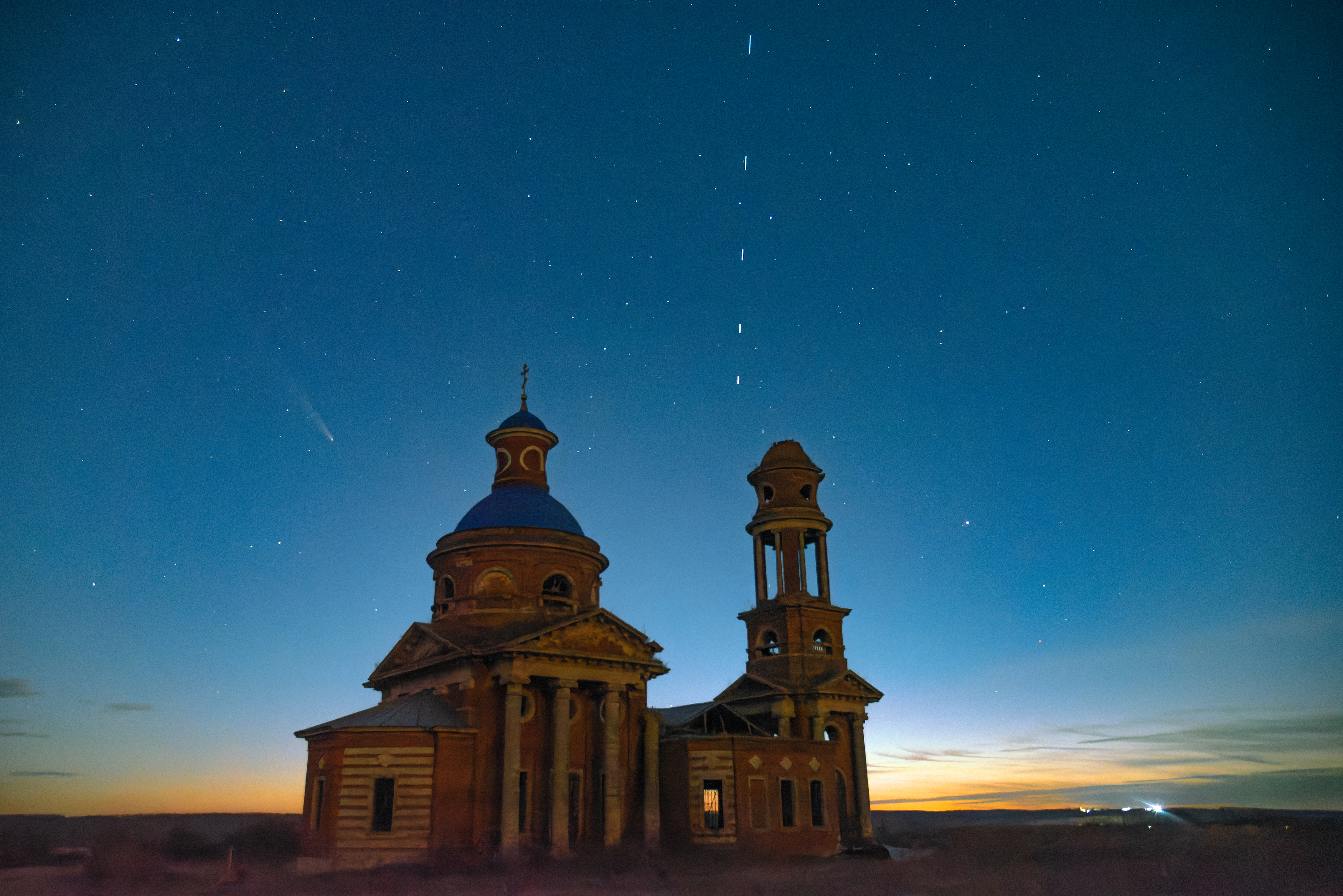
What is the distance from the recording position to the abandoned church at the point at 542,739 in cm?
3031

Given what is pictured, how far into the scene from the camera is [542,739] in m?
33.5

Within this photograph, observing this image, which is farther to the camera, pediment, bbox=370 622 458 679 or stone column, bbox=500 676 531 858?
pediment, bbox=370 622 458 679

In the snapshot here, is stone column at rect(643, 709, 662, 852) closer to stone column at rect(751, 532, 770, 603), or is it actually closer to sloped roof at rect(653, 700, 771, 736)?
sloped roof at rect(653, 700, 771, 736)

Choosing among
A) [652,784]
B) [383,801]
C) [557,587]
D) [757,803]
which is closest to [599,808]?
[652,784]

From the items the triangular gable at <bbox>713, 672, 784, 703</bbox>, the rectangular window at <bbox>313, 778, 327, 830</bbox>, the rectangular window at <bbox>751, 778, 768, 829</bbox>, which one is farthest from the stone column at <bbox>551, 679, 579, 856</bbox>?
the triangular gable at <bbox>713, 672, 784, 703</bbox>

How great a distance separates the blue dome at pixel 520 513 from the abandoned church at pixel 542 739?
0.07 meters

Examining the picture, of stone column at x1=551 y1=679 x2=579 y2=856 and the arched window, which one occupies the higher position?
the arched window

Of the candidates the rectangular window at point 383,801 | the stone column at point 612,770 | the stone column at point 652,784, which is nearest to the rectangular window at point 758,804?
the stone column at point 652,784

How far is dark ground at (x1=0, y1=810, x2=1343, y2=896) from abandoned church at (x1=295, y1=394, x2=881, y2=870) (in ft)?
4.71

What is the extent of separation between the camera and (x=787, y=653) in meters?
45.8

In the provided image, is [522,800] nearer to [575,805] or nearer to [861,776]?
[575,805]

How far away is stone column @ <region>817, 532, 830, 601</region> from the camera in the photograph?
47.5 m

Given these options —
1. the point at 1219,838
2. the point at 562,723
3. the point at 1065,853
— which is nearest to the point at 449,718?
the point at 562,723

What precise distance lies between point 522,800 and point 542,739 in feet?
7.04
